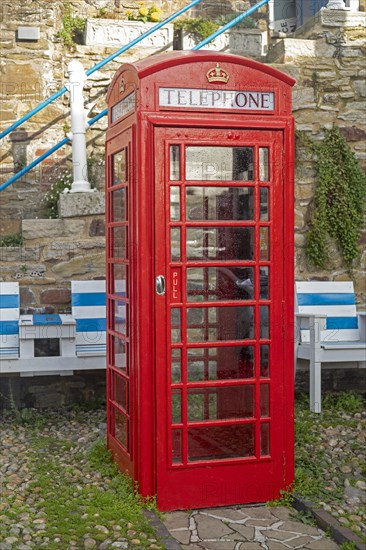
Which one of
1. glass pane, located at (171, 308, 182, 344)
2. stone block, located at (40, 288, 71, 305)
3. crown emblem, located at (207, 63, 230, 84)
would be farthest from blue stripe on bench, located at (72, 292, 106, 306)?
crown emblem, located at (207, 63, 230, 84)

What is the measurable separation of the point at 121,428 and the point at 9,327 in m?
2.15

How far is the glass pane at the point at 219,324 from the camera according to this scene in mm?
4727

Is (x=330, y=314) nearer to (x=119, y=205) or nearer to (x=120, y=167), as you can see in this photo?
(x=119, y=205)

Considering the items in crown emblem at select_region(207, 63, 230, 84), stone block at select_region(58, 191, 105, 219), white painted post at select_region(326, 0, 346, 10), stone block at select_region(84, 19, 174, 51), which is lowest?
stone block at select_region(58, 191, 105, 219)

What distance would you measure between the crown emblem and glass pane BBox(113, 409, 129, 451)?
→ 2.10 metres

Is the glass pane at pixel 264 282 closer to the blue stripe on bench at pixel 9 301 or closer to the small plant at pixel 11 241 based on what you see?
the blue stripe on bench at pixel 9 301

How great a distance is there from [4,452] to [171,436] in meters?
1.82

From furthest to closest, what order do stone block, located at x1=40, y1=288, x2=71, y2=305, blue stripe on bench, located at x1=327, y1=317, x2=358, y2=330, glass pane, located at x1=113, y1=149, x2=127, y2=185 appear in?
1. blue stripe on bench, located at x1=327, y1=317, x2=358, y2=330
2. stone block, located at x1=40, y1=288, x2=71, y2=305
3. glass pane, located at x1=113, y1=149, x2=127, y2=185

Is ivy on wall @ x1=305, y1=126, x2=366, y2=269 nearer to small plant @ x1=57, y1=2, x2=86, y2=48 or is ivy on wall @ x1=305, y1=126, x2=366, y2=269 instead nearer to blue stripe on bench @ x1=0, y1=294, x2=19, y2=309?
blue stripe on bench @ x1=0, y1=294, x2=19, y2=309

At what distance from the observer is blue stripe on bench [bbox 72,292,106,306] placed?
284 inches

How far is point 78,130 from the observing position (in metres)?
7.63

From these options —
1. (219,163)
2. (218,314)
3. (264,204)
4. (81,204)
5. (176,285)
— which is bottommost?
(218,314)

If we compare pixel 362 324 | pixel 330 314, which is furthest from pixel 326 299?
pixel 362 324

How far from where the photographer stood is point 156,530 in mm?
4336
